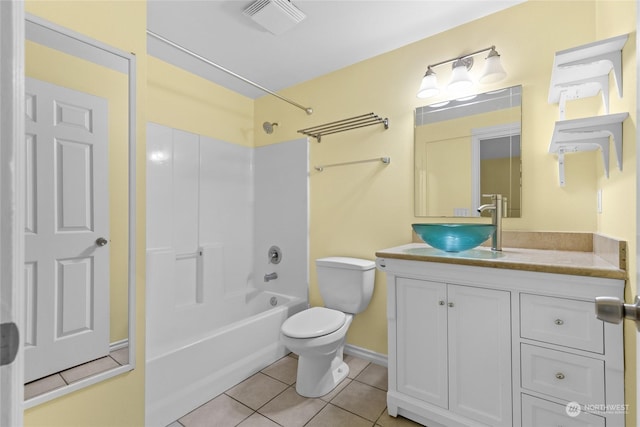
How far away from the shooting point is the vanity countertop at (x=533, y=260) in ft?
3.46

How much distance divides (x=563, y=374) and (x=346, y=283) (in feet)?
4.06

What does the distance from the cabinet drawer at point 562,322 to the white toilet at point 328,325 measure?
3.25 feet

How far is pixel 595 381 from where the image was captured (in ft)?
3.51

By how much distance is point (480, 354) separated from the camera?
4.32ft

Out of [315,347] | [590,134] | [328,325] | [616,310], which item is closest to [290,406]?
[315,347]

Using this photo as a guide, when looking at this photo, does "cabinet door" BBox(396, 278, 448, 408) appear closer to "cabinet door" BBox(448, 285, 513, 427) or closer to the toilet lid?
"cabinet door" BBox(448, 285, 513, 427)

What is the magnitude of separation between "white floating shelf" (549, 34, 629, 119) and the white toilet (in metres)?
1.46

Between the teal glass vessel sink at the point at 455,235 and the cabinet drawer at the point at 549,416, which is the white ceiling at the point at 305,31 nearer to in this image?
the teal glass vessel sink at the point at 455,235

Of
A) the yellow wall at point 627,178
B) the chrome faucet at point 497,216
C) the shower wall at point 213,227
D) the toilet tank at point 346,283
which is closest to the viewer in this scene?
the yellow wall at point 627,178

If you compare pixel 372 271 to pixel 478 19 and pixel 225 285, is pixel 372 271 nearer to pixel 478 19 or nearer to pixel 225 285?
pixel 225 285

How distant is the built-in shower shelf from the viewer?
212 cm

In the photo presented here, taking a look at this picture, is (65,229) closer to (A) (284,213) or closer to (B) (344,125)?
(A) (284,213)

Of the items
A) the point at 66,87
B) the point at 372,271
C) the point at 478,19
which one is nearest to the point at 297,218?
the point at 372,271

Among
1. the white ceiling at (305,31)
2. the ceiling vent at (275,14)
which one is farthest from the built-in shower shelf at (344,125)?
the ceiling vent at (275,14)
